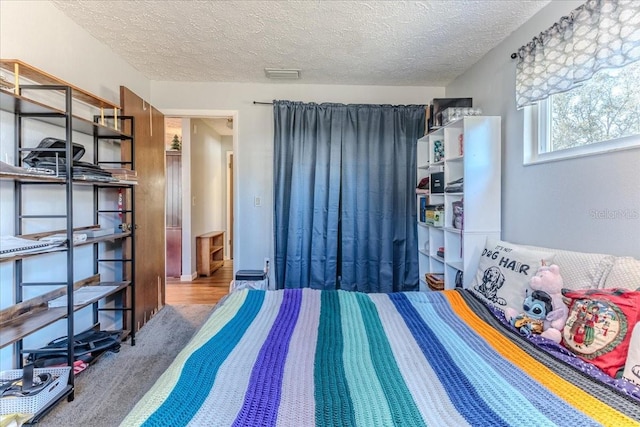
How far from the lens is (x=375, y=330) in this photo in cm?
147

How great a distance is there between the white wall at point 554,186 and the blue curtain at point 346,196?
101 cm

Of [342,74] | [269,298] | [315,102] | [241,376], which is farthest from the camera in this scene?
[315,102]

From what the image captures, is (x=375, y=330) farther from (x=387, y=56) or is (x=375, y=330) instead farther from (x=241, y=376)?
(x=387, y=56)

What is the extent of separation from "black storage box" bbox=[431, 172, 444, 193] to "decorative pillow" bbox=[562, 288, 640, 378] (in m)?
1.63

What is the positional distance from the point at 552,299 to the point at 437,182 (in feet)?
5.19

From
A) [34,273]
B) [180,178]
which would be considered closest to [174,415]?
[34,273]

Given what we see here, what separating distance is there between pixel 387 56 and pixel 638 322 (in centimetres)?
250

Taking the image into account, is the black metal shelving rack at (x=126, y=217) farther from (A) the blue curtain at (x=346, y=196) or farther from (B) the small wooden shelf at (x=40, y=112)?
(A) the blue curtain at (x=346, y=196)

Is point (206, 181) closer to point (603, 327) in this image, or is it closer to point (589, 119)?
point (589, 119)

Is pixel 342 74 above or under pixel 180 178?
above

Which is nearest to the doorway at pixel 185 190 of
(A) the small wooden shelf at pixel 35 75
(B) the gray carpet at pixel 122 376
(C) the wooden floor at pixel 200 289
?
(C) the wooden floor at pixel 200 289

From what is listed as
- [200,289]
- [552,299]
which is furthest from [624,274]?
[200,289]

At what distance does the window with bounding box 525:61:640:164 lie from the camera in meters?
1.57

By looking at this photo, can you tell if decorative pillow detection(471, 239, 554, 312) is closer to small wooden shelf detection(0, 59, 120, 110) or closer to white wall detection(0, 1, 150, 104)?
small wooden shelf detection(0, 59, 120, 110)
